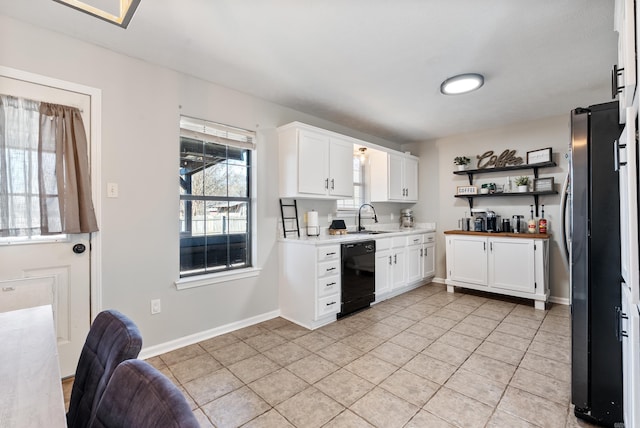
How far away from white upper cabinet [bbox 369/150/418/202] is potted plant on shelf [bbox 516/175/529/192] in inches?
60.5

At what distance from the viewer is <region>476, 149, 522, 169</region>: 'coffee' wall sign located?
4168 mm

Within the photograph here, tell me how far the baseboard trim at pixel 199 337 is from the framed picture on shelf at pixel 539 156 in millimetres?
3904

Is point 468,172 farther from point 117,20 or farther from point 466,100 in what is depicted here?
point 117,20

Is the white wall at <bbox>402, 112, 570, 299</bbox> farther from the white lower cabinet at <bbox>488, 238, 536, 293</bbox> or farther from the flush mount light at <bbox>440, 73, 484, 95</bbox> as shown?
the flush mount light at <bbox>440, 73, 484, 95</bbox>

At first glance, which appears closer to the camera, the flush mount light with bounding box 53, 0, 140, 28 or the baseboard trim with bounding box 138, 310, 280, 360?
the flush mount light with bounding box 53, 0, 140, 28

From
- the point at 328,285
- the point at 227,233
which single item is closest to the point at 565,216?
the point at 328,285

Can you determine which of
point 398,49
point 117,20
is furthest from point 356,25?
point 117,20

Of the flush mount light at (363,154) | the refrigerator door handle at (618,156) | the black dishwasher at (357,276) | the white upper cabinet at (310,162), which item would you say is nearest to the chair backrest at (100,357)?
the refrigerator door handle at (618,156)

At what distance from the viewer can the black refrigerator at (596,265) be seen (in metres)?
1.58

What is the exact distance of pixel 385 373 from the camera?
218 cm

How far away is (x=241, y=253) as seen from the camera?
10.5 ft

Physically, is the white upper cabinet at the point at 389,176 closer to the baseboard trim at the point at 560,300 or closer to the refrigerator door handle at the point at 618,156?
the baseboard trim at the point at 560,300

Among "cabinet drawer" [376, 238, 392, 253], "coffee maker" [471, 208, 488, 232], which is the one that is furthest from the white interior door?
"coffee maker" [471, 208, 488, 232]

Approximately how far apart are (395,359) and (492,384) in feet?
2.23
